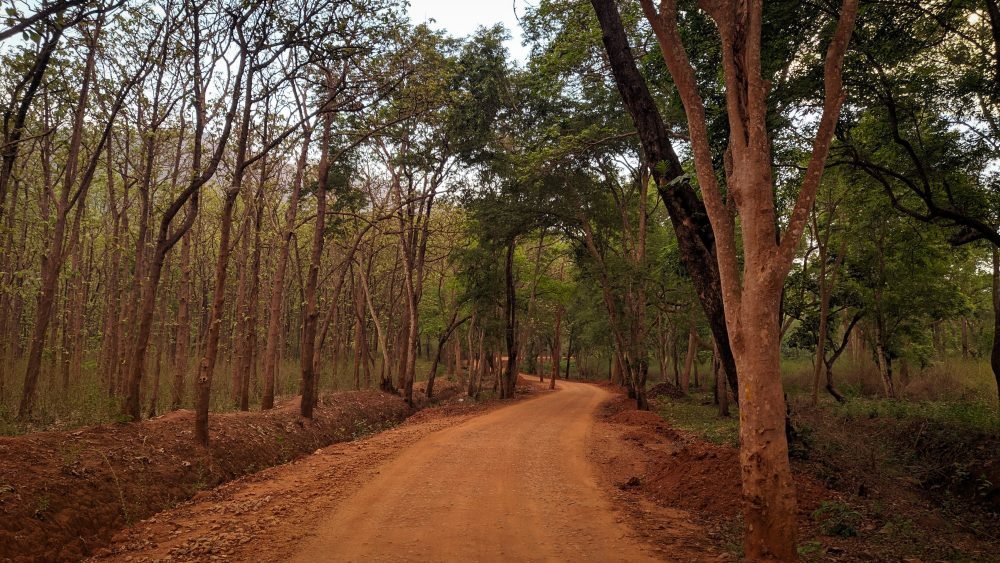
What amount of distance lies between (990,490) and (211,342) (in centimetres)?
1317

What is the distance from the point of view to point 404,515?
20.1 feet

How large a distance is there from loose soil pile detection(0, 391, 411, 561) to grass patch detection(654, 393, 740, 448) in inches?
363

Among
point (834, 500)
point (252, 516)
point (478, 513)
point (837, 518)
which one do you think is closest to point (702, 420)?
point (834, 500)

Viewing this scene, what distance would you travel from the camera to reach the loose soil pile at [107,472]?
17.7ft

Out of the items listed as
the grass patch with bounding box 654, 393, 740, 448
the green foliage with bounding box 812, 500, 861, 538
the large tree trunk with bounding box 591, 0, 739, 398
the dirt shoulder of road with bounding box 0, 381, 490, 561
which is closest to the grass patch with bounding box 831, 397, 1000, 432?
the grass patch with bounding box 654, 393, 740, 448

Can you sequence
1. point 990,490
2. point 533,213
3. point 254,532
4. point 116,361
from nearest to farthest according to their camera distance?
point 254,532
point 990,490
point 116,361
point 533,213

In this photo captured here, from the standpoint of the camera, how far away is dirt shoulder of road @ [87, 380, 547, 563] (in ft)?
17.0

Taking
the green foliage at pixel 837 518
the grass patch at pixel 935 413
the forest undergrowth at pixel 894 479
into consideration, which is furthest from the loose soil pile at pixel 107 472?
the grass patch at pixel 935 413

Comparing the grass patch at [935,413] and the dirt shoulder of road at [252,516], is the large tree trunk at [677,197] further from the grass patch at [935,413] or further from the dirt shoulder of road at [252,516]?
the grass patch at [935,413]

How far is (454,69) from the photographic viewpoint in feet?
46.2

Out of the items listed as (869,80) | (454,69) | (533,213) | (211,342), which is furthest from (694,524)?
(533,213)

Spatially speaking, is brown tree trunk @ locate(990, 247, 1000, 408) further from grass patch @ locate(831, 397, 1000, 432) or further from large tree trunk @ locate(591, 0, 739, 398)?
large tree trunk @ locate(591, 0, 739, 398)

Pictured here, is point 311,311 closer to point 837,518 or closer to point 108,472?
point 108,472

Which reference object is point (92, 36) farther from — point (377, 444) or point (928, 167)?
point (928, 167)
